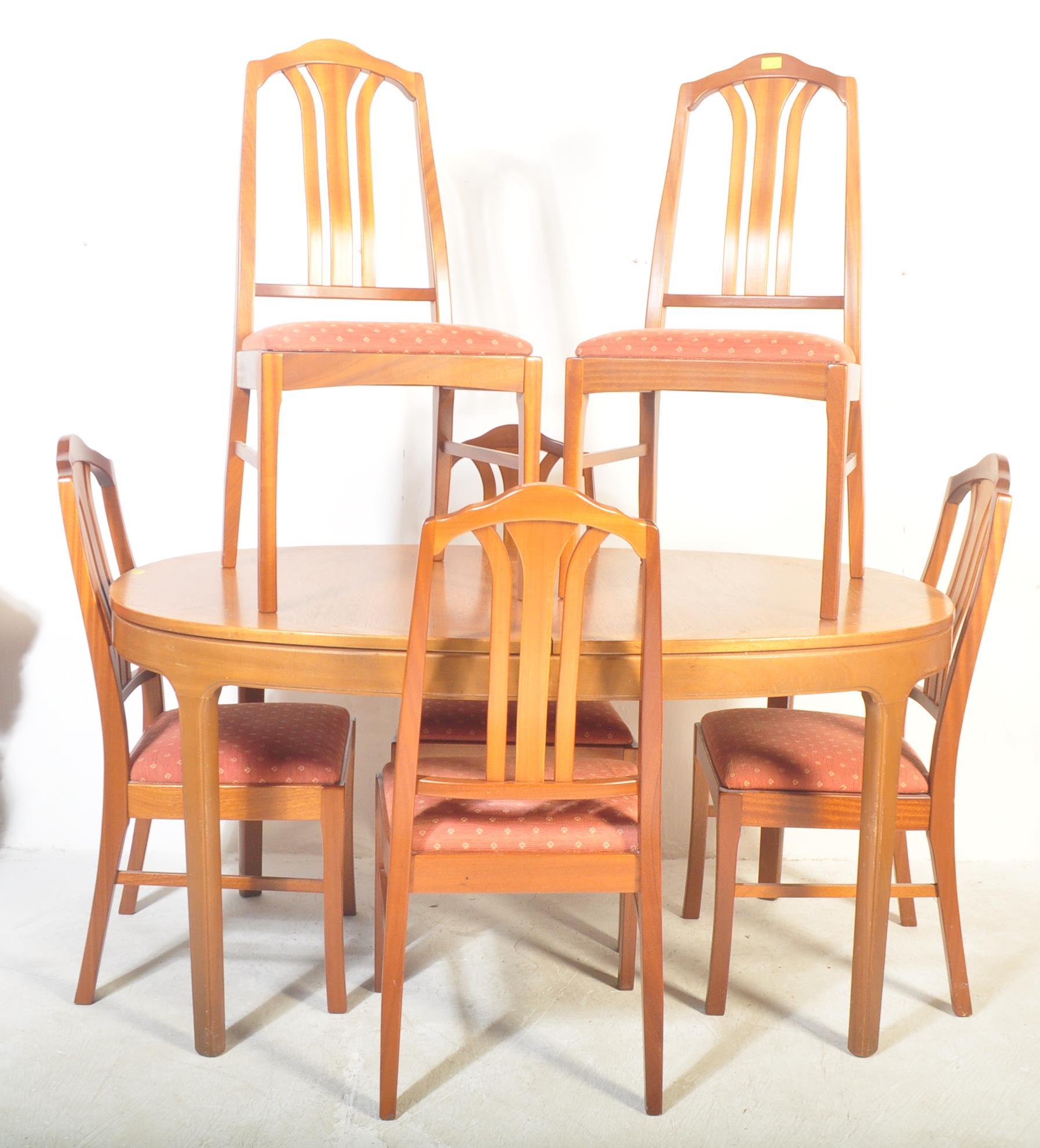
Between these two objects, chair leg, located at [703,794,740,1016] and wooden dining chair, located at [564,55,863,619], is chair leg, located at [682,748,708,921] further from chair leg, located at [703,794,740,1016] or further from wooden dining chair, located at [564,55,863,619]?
wooden dining chair, located at [564,55,863,619]

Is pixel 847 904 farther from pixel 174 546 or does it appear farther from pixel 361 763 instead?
pixel 174 546

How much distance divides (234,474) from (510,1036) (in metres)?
1.19

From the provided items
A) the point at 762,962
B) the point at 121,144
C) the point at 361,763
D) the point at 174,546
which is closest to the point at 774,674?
the point at 762,962

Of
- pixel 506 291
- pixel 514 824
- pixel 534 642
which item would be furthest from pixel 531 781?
pixel 506 291

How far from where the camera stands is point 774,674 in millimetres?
1857

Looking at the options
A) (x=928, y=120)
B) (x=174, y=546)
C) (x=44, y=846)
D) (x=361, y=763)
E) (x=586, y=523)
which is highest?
(x=928, y=120)

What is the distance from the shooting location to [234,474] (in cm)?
237

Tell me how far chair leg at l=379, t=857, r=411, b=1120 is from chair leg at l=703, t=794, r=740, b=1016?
586 mm

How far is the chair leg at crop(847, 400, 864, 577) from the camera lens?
2373mm

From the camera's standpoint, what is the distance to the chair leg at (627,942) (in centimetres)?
217

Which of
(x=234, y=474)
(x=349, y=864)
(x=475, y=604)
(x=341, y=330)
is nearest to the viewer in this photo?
(x=341, y=330)

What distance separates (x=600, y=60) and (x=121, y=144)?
1.17m

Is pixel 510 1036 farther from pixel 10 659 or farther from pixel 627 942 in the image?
pixel 10 659

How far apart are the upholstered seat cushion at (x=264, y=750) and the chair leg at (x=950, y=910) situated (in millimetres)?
1066
